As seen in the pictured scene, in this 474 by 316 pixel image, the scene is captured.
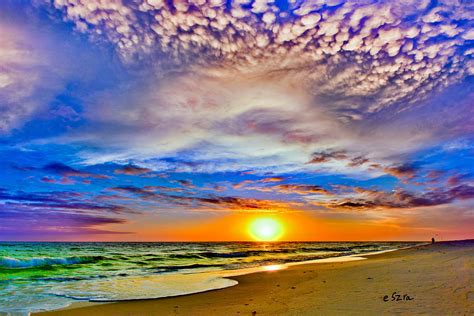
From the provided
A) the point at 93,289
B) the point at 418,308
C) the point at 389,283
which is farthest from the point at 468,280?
the point at 93,289

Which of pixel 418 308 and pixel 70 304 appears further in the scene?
pixel 70 304

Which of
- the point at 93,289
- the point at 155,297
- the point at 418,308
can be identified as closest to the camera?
the point at 418,308

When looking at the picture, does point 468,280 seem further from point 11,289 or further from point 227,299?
point 11,289

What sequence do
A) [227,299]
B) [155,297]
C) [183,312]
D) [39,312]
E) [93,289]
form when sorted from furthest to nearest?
[93,289] < [155,297] < [227,299] < [39,312] < [183,312]

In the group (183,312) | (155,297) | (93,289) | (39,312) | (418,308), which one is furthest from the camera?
(93,289)

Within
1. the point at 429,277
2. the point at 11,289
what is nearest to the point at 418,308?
the point at 429,277

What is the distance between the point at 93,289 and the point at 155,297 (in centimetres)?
501

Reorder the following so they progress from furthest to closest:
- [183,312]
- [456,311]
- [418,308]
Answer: [183,312]
[418,308]
[456,311]

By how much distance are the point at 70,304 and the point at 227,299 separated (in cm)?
627

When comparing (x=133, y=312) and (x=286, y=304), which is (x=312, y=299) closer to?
(x=286, y=304)

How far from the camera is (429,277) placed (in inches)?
553

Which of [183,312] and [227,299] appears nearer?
[183,312]

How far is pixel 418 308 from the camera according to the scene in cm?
867

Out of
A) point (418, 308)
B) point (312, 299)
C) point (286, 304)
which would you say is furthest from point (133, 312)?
point (418, 308)
